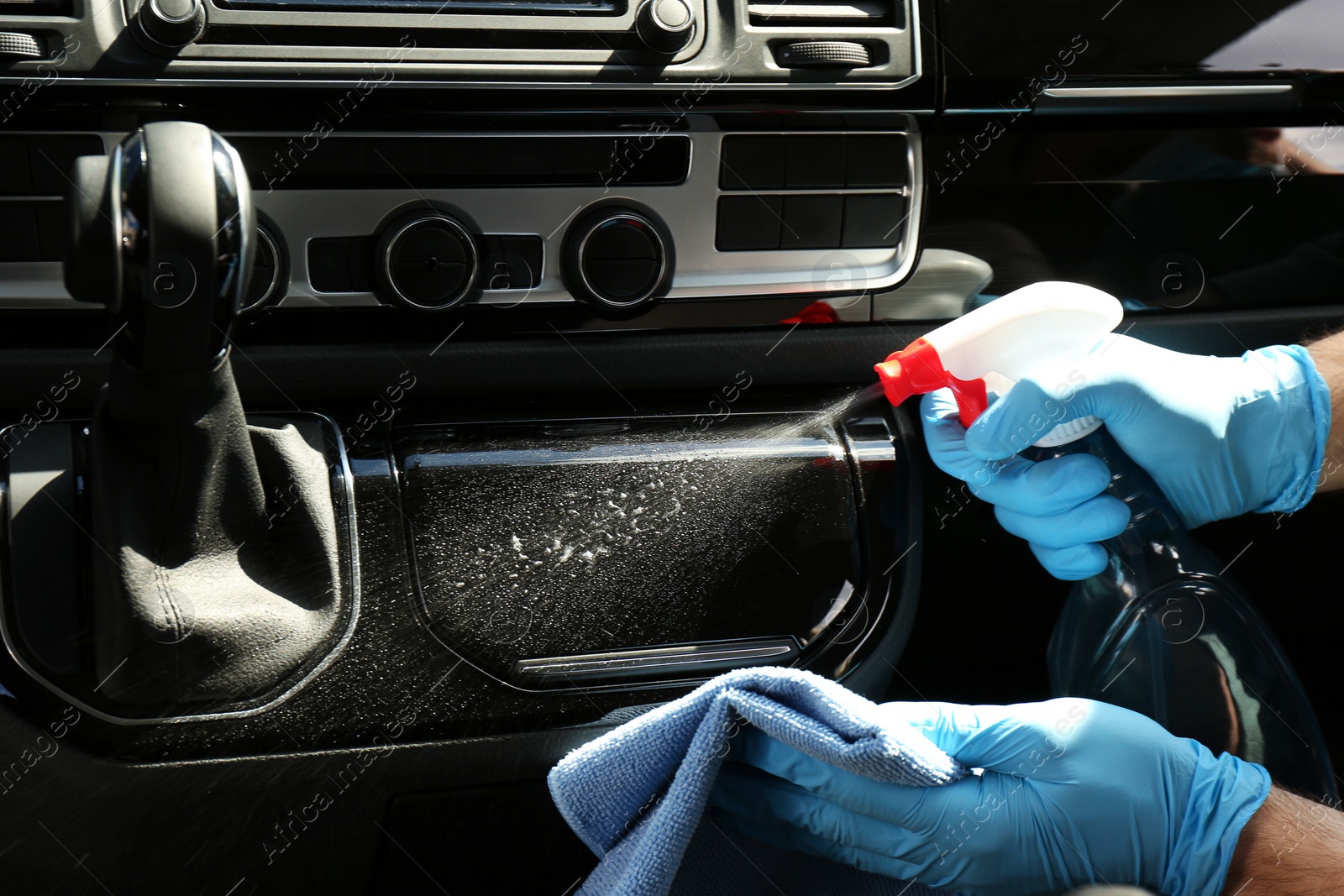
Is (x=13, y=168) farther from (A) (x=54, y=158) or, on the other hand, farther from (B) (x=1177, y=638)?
(B) (x=1177, y=638)

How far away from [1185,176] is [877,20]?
0.41 metres

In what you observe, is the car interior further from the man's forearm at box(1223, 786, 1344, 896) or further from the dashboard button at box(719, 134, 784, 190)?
the man's forearm at box(1223, 786, 1344, 896)

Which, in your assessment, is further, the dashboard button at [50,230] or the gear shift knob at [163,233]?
the dashboard button at [50,230]

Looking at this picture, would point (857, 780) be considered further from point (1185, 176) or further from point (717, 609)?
point (1185, 176)

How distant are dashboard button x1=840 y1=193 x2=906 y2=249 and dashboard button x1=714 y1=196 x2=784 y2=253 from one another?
0.08m

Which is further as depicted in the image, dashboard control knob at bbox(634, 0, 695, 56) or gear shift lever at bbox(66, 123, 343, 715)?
dashboard control knob at bbox(634, 0, 695, 56)

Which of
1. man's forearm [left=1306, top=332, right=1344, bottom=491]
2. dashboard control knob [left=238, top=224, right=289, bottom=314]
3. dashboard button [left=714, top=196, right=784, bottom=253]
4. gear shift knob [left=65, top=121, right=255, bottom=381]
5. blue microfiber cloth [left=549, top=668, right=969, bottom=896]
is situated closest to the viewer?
gear shift knob [left=65, top=121, right=255, bottom=381]

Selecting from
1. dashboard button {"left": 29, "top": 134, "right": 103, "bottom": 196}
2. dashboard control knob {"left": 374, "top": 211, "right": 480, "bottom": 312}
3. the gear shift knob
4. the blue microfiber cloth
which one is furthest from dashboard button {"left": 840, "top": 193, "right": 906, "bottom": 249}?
dashboard button {"left": 29, "top": 134, "right": 103, "bottom": 196}

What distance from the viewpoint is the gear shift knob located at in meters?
0.67

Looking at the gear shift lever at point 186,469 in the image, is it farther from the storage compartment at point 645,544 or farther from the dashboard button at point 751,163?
the dashboard button at point 751,163

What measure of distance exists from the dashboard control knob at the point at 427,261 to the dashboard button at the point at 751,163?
0.26 m

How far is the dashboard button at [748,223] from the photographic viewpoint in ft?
3.39

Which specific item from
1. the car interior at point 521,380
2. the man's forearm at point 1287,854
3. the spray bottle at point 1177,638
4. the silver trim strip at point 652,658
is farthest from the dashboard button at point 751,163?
the man's forearm at point 1287,854

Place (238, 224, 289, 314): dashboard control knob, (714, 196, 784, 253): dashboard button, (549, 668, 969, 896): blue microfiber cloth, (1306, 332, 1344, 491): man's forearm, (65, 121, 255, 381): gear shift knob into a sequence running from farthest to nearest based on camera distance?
(1306, 332, 1344, 491): man's forearm, (714, 196, 784, 253): dashboard button, (238, 224, 289, 314): dashboard control knob, (549, 668, 969, 896): blue microfiber cloth, (65, 121, 255, 381): gear shift knob
